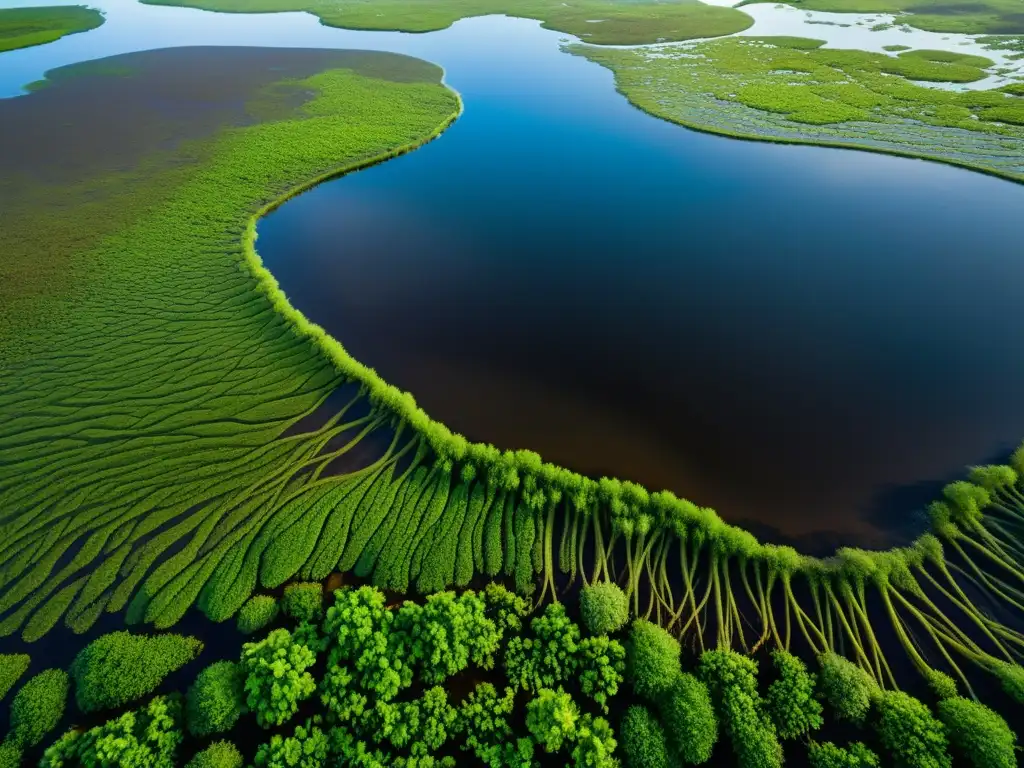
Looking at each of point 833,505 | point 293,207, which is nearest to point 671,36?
point 293,207

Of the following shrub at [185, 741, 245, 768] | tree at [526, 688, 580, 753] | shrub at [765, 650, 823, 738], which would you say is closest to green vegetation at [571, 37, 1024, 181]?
shrub at [765, 650, 823, 738]

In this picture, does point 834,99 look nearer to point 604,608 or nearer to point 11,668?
point 604,608

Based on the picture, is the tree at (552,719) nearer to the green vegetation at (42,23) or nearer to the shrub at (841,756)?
the shrub at (841,756)

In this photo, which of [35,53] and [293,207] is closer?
[293,207]

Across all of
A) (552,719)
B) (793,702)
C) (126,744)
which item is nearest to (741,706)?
(793,702)

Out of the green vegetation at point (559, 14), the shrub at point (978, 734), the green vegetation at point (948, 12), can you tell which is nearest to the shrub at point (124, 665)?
the shrub at point (978, 734)

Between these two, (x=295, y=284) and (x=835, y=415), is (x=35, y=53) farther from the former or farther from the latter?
(x=835, y=415)
